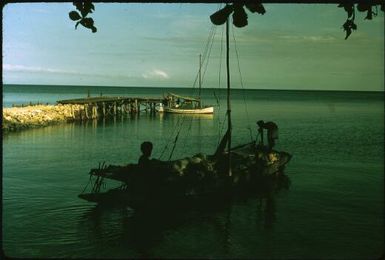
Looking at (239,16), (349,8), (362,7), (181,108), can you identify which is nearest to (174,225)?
(349,8)

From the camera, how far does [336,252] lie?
1115 centimetres

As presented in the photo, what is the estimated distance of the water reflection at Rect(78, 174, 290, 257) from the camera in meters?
11.2

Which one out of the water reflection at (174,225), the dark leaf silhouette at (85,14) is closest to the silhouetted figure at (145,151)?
the water reflection at (174,225)

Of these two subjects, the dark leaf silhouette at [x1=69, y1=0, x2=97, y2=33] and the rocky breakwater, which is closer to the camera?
the dark leaf silhouette at [x1=69, y1=0, x2=97, y2=33]

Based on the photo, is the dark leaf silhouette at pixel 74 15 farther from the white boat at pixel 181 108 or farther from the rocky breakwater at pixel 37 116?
the white boat at pixel 181 108

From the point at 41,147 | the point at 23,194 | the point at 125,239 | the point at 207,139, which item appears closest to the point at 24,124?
the point at 41,147

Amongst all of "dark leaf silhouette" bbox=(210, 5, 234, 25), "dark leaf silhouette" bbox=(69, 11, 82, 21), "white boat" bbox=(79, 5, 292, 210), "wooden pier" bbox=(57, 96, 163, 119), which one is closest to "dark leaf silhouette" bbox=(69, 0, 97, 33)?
"dark leaf silhouette" bbox=(69, 11, 82, 21)

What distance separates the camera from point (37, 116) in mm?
40094

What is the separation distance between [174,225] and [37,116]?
3046cm

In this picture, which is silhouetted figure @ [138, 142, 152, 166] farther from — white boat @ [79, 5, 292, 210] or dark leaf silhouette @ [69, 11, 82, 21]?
dark leaf silhouette @ [69, 11, 82, 21]

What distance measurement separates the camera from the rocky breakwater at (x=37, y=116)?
35.6 m

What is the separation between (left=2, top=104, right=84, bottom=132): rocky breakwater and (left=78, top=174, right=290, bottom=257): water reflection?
23.7m

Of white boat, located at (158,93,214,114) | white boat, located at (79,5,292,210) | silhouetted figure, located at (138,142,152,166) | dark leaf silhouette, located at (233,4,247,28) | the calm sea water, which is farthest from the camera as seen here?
white boat, located at (158,93,214,114)

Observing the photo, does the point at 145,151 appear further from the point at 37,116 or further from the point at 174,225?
the point at 37,116
